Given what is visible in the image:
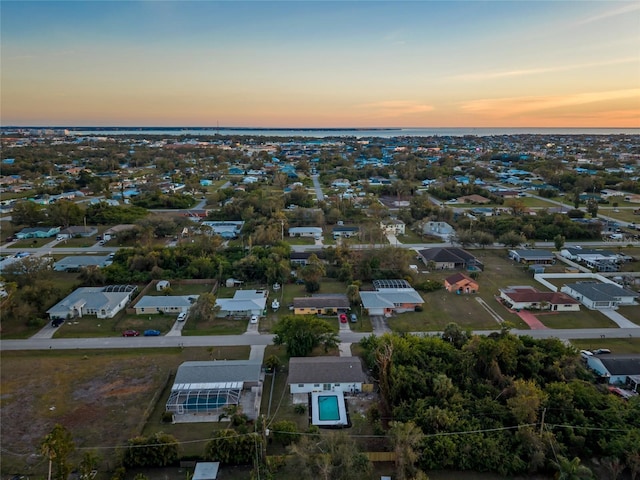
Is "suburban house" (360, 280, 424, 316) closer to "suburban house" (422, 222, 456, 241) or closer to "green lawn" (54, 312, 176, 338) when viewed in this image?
"green lawn" (54, 312, 176, 338)

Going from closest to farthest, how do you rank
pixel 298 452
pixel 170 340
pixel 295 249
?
pixel 298 452, pixel 170 340, pixel 295 249

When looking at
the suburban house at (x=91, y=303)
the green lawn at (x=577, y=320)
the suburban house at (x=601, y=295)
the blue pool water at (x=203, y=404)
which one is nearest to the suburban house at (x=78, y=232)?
the suburban house at (x=91, y=303)

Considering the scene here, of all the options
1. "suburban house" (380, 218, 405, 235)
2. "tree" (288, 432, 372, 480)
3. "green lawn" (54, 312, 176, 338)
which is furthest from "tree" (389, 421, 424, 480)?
"suburban house" (380, 218, 405, 235)

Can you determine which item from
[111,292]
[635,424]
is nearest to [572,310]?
[635,424]

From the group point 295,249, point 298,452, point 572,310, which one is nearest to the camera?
point 298,452

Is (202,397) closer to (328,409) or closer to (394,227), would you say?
(328,409)

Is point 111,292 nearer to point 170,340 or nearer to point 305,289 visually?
point 170,340

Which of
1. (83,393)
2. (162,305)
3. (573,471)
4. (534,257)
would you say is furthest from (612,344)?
(83,393)
